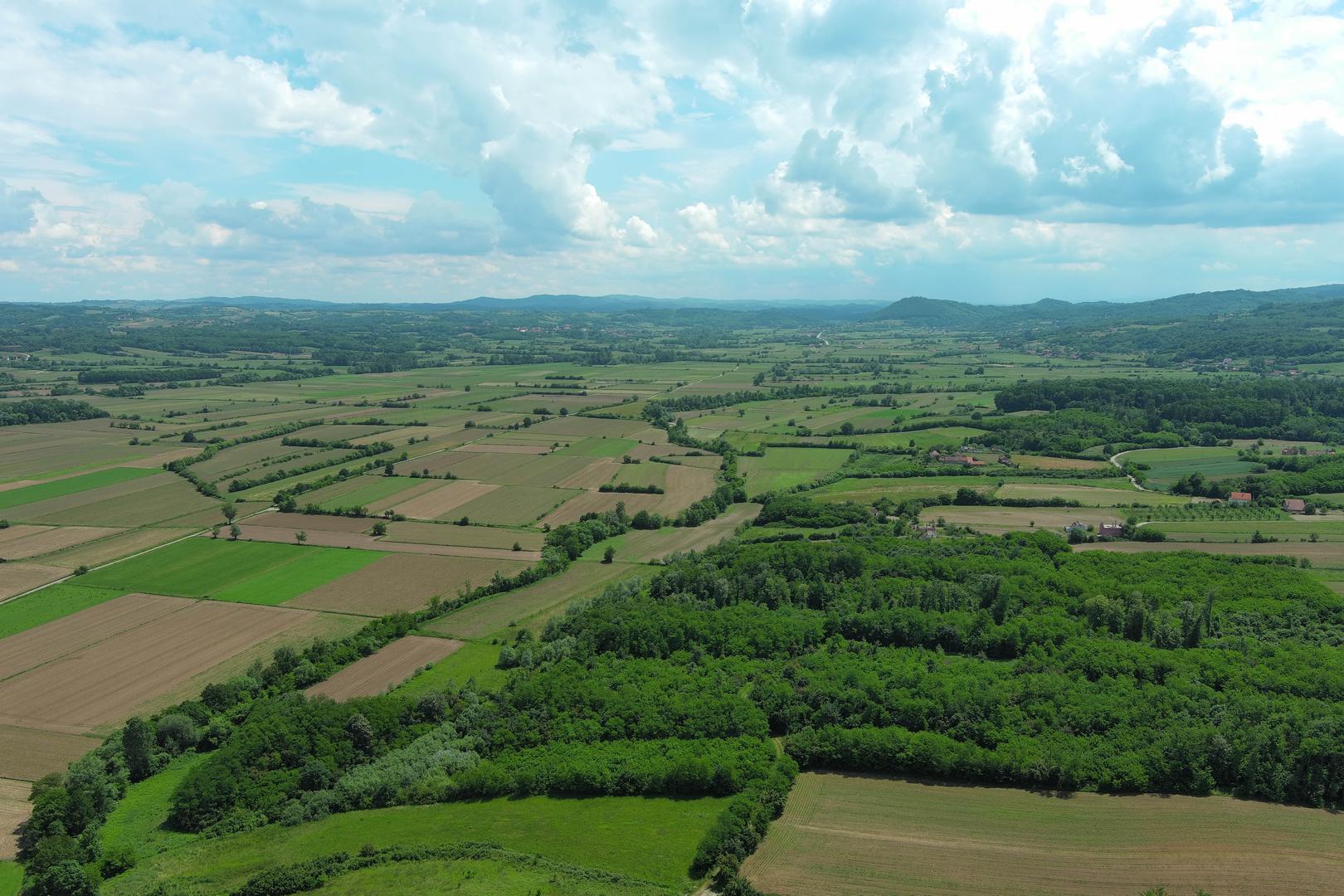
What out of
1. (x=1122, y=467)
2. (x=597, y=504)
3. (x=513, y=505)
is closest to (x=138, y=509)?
(x=513, y=505)

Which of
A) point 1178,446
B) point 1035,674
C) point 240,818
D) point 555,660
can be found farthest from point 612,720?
point 1178,446

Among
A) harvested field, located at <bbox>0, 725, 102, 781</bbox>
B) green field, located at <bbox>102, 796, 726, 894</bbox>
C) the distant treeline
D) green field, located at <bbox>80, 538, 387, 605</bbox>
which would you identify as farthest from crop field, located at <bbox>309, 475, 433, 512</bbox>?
the distant treeline

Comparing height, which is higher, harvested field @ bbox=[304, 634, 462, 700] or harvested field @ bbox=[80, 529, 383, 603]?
harvested field @ bbox=[80, 529, 383, 603]

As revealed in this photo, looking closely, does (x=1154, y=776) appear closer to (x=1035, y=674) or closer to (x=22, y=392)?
(x=1035, y=674)

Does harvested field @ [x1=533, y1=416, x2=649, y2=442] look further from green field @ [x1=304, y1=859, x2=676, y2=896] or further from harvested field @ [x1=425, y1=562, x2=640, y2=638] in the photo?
green field @ [x1=304, y1=859, x2=676, y2=896]

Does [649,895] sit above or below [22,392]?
below

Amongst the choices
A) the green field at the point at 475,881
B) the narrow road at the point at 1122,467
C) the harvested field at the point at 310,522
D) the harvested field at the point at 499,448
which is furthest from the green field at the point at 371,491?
the narrow road at the point at 1122,467
